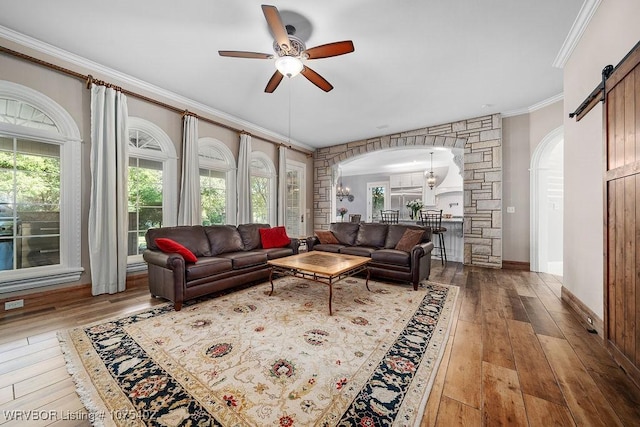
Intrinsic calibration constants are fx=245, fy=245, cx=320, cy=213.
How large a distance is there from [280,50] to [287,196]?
419cm

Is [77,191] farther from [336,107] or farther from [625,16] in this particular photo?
[625,16]

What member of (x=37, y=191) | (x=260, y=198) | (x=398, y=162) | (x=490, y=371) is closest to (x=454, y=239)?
(x=398, y=162)

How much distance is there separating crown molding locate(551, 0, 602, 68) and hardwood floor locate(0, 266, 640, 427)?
2915mm

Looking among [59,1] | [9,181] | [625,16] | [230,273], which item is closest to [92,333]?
[230,273]

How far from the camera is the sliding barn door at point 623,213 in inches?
62.2

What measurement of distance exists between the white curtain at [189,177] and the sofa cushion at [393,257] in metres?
3.05

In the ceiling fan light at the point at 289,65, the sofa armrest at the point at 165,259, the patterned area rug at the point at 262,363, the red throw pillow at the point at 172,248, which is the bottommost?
the patterned area rug at the point at 262,363

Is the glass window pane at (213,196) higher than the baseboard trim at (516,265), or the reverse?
the glass window pane at (213,196)

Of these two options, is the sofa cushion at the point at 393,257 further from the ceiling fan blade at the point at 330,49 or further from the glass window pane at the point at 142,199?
the glass window pane at the point at 142,199

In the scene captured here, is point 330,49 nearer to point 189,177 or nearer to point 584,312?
point 189,177

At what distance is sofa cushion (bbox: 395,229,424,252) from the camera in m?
3.86

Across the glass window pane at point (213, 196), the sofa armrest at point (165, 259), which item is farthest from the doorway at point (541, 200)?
the glass window pane at point (213, 196)

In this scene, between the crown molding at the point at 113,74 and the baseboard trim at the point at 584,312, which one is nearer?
the baseboard trim at the point at 584,312

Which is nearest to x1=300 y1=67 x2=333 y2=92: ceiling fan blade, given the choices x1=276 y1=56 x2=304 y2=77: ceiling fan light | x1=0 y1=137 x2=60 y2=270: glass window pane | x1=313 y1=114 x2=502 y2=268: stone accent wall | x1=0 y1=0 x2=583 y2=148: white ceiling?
x1=276 y1=56 x2=304 y2=77: ceiling fan light
